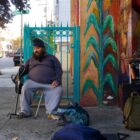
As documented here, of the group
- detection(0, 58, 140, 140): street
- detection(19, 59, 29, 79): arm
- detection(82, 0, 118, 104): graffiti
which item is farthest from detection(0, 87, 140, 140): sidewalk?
detection(19, 59, 29, 79): arm

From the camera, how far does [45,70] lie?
8797 millimetres

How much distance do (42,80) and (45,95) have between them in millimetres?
294

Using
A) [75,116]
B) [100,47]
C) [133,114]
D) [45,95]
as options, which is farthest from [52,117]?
[100,47]

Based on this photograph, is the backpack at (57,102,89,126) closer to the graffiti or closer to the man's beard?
the man's beard

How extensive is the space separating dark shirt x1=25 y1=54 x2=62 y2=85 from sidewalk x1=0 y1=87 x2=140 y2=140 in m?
0.76

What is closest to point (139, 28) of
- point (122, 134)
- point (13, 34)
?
point (122, 134)

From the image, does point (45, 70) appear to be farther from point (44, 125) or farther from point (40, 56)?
point (44, 125)

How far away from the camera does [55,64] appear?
8773mm

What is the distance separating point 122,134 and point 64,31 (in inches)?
152

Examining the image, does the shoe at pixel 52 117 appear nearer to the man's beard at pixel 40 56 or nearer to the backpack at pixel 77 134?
the man's beard at pixel 40 56

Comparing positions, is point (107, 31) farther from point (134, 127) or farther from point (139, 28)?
point (134, 127)

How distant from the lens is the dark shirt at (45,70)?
8.73 meters

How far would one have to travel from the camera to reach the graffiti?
986cm

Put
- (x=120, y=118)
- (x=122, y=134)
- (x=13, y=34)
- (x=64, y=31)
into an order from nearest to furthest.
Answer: (x=122, y=134) → (x=120, y=118) → (x=64, y=31) → (x=13, y=34)
